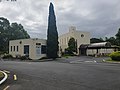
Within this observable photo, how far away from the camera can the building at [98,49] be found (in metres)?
61.5

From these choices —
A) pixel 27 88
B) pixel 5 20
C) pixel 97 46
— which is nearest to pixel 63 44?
pixel 97 46

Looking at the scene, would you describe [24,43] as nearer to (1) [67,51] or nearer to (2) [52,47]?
(2) [52,47]

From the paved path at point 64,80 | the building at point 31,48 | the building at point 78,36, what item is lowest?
the paved path at point 64,80

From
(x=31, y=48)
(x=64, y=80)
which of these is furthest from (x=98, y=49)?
(x=64, y=80)

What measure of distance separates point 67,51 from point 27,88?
60686 mm

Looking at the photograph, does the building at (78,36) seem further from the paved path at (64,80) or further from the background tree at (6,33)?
the paved path at (64,80)

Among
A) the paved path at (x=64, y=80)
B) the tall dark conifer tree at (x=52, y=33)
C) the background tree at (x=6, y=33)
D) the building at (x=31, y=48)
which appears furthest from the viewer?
the background tree at (x=6, y=33)

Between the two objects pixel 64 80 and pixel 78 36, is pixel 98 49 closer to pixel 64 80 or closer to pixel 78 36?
pixel 78 36

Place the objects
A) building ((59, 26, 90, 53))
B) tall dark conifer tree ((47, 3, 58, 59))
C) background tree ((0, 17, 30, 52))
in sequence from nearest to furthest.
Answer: tall dark conifer tree ((47, 3, 58, 59))
building ((59, 26, 90, 53))
background tree ((0, 17, 30, 52))

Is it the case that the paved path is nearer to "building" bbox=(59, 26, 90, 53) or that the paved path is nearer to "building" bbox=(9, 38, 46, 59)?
"building" bbox=(9, 38, 46, 59)

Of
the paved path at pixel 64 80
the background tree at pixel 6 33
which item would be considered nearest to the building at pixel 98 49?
the background tree at pixel 6 33

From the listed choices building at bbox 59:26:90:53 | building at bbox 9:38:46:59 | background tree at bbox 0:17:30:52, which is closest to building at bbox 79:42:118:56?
building at bbox 59:26:90:53

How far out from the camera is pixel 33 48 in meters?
47.2

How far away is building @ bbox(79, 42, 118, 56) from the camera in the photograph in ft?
202
